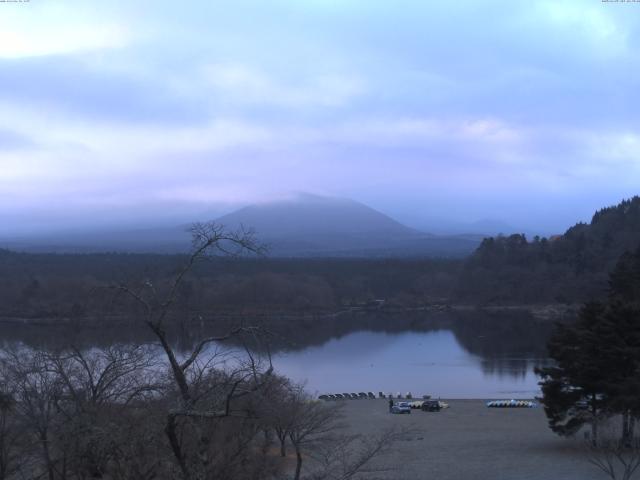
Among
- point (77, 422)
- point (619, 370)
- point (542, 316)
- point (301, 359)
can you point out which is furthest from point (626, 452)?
point (542, 316)

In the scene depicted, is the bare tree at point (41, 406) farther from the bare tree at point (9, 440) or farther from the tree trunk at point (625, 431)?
the tree trunk at point (625, 431)

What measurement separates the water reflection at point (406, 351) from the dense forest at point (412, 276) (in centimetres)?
452

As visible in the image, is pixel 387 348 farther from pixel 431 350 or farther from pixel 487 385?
pixel 487 385

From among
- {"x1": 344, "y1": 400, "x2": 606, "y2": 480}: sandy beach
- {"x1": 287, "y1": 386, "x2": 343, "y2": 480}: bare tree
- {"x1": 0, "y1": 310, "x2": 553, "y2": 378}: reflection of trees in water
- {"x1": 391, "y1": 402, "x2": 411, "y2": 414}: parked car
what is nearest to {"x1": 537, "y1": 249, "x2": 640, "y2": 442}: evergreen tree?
{"x1": 344, "y1": 400, "x2": 606, "y2": 480}: sandy beach

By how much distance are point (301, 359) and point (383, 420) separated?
32.4 feet

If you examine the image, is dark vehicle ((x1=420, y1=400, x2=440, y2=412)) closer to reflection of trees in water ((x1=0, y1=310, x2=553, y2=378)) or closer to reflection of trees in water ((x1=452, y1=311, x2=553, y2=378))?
reflection of trees in water ((x1=0, y1=310, x2=553, y2=378))

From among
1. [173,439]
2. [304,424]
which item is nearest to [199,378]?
[173,439]

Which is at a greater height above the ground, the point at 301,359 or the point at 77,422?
the point at 77,422

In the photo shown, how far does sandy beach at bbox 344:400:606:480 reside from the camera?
921 cm

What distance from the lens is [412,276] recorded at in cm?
5584

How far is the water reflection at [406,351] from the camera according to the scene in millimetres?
18953

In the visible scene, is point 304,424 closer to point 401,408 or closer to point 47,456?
point 47,456

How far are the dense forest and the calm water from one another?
909 cm

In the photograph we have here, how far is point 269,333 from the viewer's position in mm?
3061
